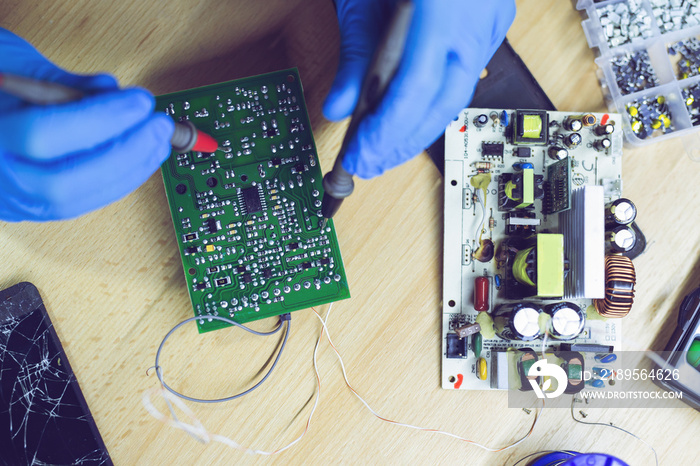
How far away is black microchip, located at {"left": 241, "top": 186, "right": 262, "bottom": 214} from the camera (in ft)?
5.21

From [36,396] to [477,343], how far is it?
65.6 inches

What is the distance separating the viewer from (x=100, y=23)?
1666mm

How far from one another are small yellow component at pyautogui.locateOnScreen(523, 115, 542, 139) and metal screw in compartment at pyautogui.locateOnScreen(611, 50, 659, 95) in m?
0.43

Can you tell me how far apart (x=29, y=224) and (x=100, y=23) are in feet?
2.62

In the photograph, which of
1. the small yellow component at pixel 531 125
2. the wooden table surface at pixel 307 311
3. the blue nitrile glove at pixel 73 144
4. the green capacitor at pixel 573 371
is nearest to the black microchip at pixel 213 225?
the wooden table surface at pixel 307 311

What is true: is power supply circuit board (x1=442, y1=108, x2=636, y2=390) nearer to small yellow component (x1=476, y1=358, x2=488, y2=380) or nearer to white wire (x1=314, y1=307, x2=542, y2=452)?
small yellow component (x1=476, y1=358, x2=488, y2=380)

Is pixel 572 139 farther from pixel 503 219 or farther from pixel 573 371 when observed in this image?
pixel 573 371

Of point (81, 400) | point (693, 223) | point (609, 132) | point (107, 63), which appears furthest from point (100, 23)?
point (693, 223)

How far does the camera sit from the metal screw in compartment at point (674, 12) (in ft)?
6.03

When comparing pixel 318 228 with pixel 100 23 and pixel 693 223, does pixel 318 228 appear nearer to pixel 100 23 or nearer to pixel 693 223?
pixel 100 23

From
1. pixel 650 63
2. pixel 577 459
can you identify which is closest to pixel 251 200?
pixel 577 459

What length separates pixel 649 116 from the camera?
1854 millimetres

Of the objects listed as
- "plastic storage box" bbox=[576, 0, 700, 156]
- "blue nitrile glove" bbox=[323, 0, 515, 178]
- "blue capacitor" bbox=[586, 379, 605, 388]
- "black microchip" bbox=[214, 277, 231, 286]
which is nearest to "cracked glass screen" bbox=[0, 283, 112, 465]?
"black microchip" bbox=[214, 277, 231, 286]

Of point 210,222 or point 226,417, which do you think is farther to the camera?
point 226,417
